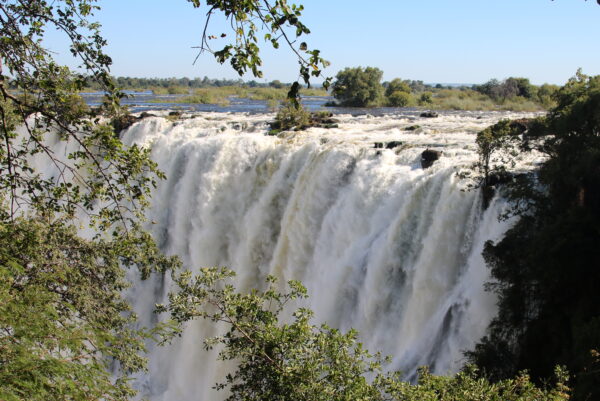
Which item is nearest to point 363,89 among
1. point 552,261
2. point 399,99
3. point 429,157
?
point 399,99

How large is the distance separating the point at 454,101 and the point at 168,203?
2423 centimetres

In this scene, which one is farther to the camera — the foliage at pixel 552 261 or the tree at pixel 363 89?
the tree at pixel 363 89

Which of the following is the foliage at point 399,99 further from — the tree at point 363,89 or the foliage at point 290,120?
the foliage at point 290,120

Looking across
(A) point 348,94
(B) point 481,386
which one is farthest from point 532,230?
(A) point 348,94

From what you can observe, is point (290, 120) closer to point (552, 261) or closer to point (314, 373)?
point (552, 261)

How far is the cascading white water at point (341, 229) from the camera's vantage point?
39.2 ft

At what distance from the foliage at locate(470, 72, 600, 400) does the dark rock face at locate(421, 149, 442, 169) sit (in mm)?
4050

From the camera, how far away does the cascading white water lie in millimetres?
11945

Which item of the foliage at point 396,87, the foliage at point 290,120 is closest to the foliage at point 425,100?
the foliage at point 396,87

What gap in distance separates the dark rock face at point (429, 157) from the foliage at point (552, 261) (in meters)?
4.05

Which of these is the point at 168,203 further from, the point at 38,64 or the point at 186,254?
the point at 38,64

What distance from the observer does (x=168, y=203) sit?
21.4 metres

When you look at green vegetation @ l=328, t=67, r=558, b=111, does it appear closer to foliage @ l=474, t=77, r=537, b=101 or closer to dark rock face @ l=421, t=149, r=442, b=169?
foliage @ l=474, t=77, r=537, b=101

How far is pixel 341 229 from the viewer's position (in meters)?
15.3
